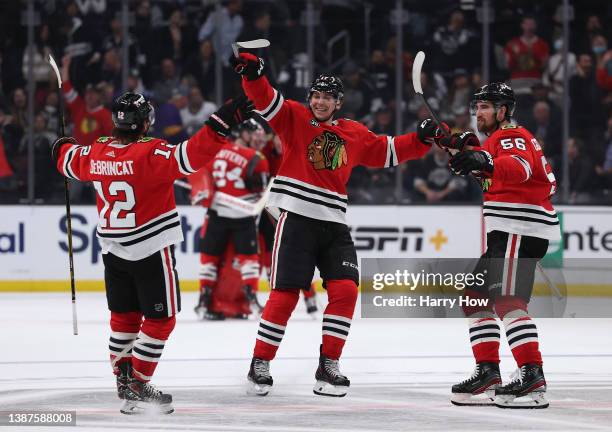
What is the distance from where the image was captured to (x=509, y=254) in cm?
483

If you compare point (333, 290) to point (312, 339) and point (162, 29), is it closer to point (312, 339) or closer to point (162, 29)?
point (312, 339)

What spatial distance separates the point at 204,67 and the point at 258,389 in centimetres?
661

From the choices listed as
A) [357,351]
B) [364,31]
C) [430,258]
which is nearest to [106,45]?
[364,31]

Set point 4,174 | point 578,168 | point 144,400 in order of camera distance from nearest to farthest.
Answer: point 144,400
point 4,174
point 578,168

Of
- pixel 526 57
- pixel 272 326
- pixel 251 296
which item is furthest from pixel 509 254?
pixel 526 57

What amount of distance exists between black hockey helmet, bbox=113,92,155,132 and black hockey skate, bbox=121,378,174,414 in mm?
955

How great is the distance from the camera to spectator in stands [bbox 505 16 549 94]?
11328mm

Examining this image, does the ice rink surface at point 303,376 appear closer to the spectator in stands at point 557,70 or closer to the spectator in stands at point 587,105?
the spectator in stands at point 587,105

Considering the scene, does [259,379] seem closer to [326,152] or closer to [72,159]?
[326,152]

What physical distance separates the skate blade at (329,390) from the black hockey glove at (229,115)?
1157 mm

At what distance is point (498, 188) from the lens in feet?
16.1

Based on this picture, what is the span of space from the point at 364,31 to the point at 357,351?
5137 millimetres

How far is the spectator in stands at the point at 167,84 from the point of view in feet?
37.3

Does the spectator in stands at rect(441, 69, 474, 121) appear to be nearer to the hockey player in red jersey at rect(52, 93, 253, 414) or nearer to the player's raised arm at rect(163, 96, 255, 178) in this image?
the hockey player in red jersey at rect(52, 93, 253, 414)
